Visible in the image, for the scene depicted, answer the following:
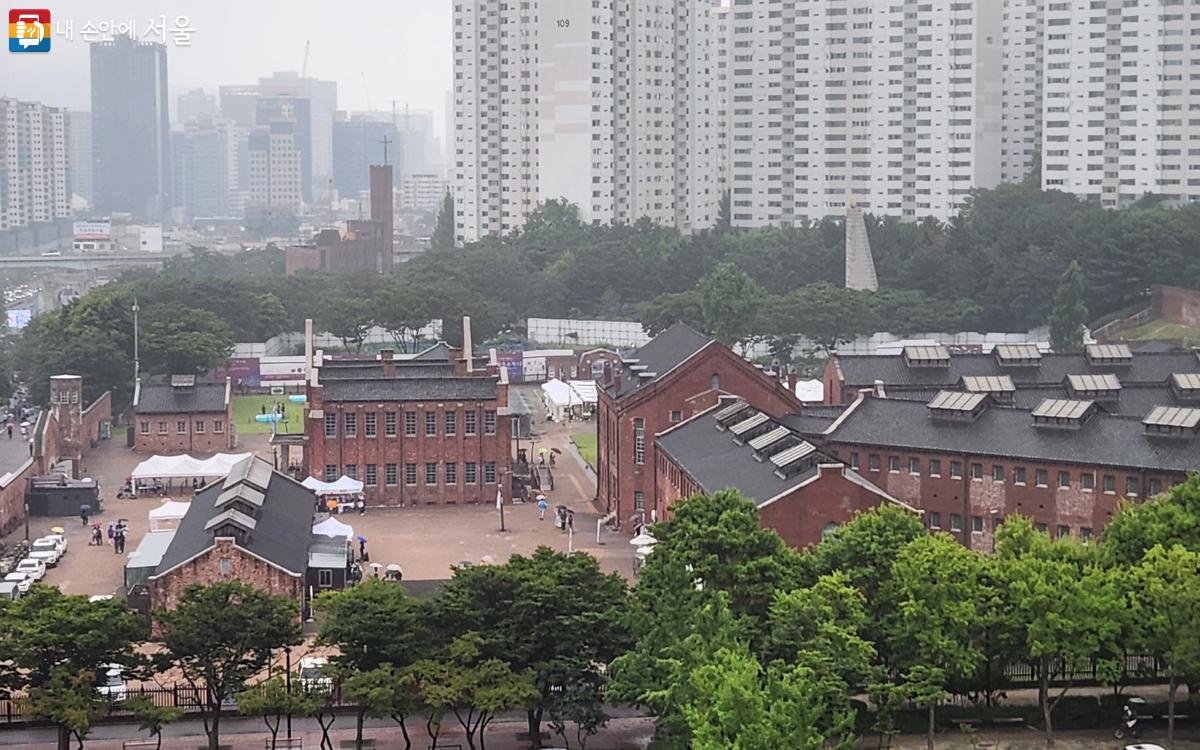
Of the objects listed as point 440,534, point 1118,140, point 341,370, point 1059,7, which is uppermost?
point 1059,7

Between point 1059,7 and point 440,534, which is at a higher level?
point 1059,7

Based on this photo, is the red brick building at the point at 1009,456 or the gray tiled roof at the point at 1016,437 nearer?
the gray tiled roof at the point at 1016,437

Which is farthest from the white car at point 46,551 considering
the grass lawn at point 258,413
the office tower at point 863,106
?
the office tower at point 863,106

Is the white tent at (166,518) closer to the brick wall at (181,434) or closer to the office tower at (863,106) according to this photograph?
the brick wall at (181,434)

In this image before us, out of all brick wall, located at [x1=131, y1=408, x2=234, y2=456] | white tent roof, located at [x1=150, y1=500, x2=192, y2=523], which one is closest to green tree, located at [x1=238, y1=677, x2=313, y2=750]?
white tent roof, located at [x1=150, y1=500, x2=192, y2=523]

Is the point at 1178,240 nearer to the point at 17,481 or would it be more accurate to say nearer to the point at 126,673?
the point at 17,481

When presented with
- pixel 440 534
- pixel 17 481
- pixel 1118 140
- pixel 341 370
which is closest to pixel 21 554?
pixel 17 481

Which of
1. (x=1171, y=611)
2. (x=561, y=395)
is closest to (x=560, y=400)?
(x=561, y=395)
